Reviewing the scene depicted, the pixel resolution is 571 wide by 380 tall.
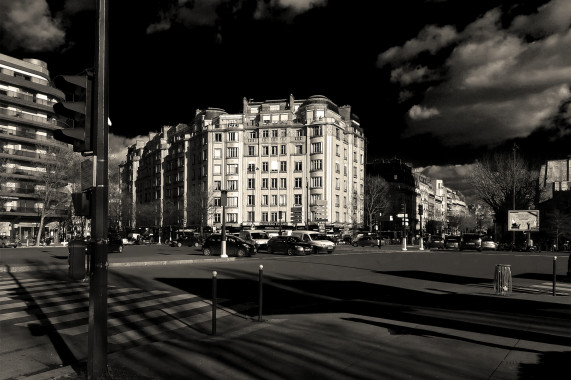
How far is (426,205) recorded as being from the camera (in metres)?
159

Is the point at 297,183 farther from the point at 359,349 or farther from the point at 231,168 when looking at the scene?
the point at 359,349

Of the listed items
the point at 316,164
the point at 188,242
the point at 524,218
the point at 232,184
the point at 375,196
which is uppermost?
the point at 316,164

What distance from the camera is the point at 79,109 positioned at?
5.41m

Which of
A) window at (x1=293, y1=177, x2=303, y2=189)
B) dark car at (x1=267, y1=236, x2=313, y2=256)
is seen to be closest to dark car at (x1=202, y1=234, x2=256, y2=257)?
dark car at (x1=267, y1=236, x2=313, y2=256)

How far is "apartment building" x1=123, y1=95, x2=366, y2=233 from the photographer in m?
79.9

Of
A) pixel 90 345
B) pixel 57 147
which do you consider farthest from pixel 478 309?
pixel 57 147

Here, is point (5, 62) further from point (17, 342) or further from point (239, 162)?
point (17, 342)

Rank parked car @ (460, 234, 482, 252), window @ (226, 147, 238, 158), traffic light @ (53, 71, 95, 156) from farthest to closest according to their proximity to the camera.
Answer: window @ (226, 147, 238, 158), parked car @ (460, 234, 482, 252), traffic light @ (53, 71, 95, 156)

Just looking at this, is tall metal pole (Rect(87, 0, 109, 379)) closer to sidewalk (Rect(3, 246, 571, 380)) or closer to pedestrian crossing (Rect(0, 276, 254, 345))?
sidewalk (Rect(3, 246, 571, 380))

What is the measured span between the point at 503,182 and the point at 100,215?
193ft

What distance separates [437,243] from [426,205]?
103552 mm

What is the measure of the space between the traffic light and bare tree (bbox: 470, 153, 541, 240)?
5695 cm

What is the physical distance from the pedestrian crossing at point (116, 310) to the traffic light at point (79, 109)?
3445 millimetres

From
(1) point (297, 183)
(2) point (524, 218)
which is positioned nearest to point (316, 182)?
(1) point (297, 183)
